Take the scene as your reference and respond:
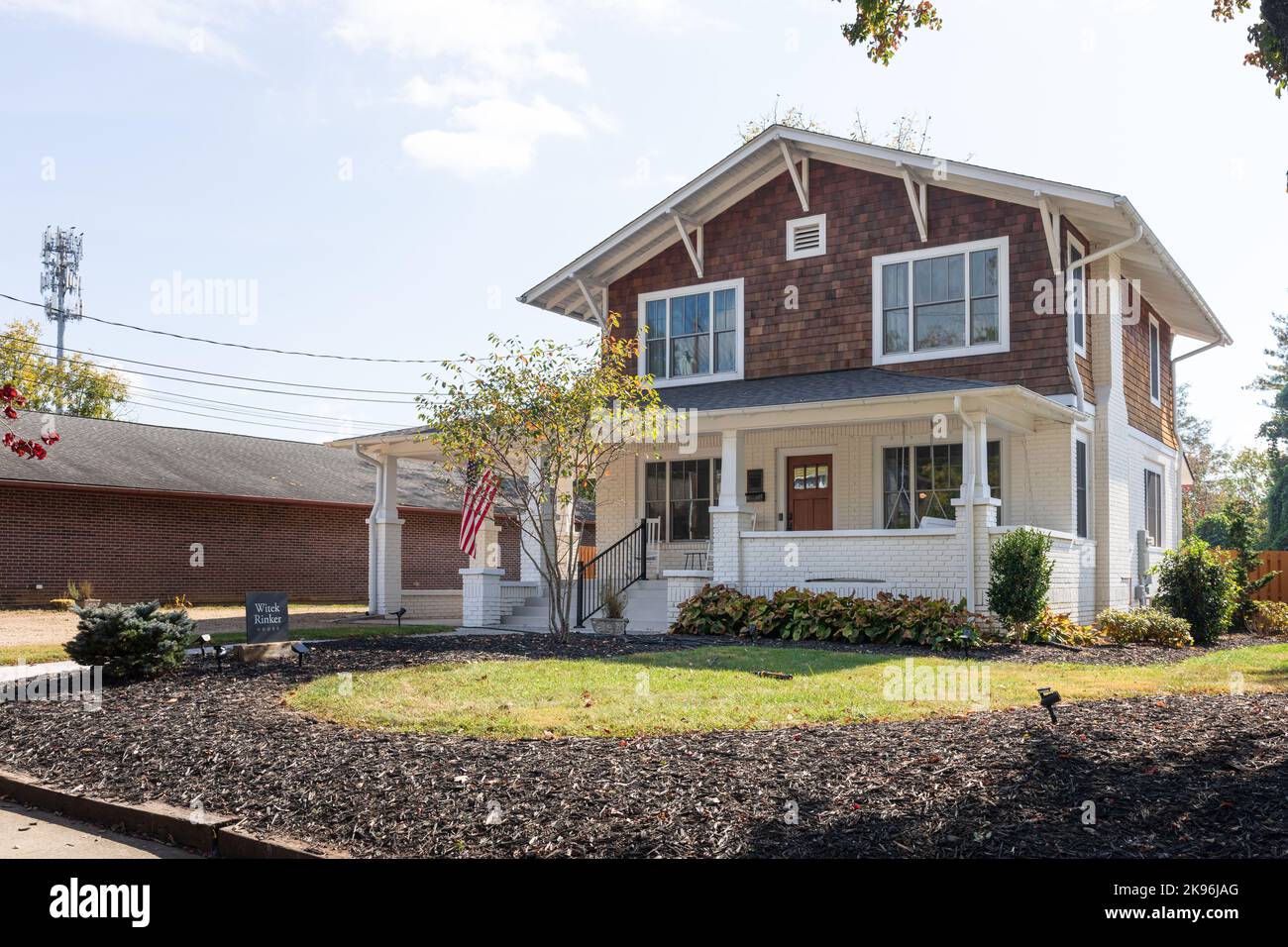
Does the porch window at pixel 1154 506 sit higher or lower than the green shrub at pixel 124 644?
higher

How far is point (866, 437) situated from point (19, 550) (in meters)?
16.6

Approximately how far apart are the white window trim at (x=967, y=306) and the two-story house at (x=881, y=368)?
0.03m

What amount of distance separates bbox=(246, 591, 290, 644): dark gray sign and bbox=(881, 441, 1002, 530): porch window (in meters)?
9.05

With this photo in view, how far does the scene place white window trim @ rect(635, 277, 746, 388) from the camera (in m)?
18.1

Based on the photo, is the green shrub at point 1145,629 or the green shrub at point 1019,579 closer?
the green shrub at point 1019,579

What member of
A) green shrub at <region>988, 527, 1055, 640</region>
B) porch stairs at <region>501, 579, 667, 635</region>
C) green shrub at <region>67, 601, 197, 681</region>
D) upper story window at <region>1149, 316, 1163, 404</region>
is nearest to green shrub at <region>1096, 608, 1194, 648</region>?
green shrub at <region>988, 527, 1055, 640</region>

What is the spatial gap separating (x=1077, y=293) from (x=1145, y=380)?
4.65 m

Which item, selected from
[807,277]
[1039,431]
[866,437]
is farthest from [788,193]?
[1039,431]

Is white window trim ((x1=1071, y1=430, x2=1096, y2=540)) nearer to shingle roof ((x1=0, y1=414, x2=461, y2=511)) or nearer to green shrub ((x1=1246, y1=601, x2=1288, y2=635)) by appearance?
green shrub ((x1=1246, y1=601, x2=1288, y2=635))

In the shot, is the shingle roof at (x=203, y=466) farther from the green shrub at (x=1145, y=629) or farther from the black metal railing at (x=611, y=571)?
the green shrub at (x=1145, y=629)

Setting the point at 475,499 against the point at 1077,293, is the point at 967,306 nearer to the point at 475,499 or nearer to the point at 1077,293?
the point at 1077,293

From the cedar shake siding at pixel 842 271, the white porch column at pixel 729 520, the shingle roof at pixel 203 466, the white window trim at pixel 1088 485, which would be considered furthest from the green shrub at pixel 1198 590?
the shingle roof at pixel 203 466

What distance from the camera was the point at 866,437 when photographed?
17078 mm

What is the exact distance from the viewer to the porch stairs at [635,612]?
1606 centimetres
